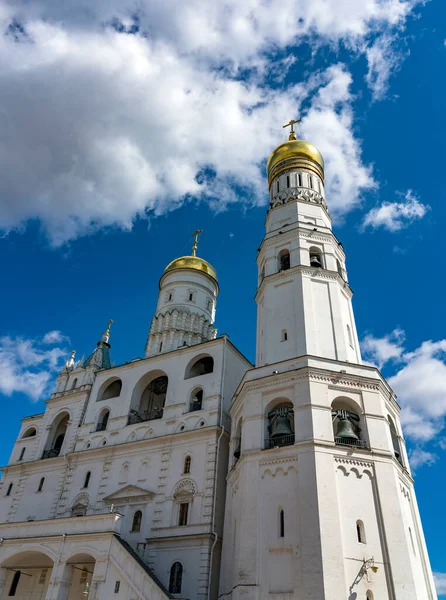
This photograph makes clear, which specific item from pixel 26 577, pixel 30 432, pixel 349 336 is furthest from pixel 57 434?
pixel 349 336

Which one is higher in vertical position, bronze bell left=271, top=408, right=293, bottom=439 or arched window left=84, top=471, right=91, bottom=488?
arched window left=84, top=471, right=91, bottom=488

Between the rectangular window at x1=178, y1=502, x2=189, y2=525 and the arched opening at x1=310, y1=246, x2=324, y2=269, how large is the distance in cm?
1346

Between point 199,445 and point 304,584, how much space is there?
9839 millimetres

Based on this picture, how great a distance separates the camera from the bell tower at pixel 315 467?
16188mm

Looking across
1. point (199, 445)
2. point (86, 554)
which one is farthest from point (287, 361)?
point (86, 554)

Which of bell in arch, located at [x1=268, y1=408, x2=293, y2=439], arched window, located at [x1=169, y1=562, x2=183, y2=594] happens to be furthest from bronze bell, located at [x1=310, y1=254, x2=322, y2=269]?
arched window, located at [x1=169, y1=562, x2=183, y2=594]

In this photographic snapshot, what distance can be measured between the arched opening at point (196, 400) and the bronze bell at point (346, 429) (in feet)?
29.4

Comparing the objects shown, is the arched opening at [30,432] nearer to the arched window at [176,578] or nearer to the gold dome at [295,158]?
the arched window at [176,578]

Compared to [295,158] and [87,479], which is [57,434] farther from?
[295,158]

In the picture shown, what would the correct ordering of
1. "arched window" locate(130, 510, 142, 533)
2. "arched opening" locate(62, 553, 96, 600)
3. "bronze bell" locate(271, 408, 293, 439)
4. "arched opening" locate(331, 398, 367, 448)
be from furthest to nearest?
"arched window" locate(130, 510, 142, 533) → "arched opening" locate(62, 553, 96, 600) → "bronze bell" locate(271, 408, 293, 439) → "arched opening" locate(331, 398, 367, 448)

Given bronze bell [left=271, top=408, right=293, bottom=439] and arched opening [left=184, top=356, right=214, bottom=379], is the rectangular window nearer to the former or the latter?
bronze bell [left=271, top=408, right=293, bottom=439]

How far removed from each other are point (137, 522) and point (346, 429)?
11816mm

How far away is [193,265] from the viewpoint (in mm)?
38625

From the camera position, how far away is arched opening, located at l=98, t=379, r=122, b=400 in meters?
31.5
